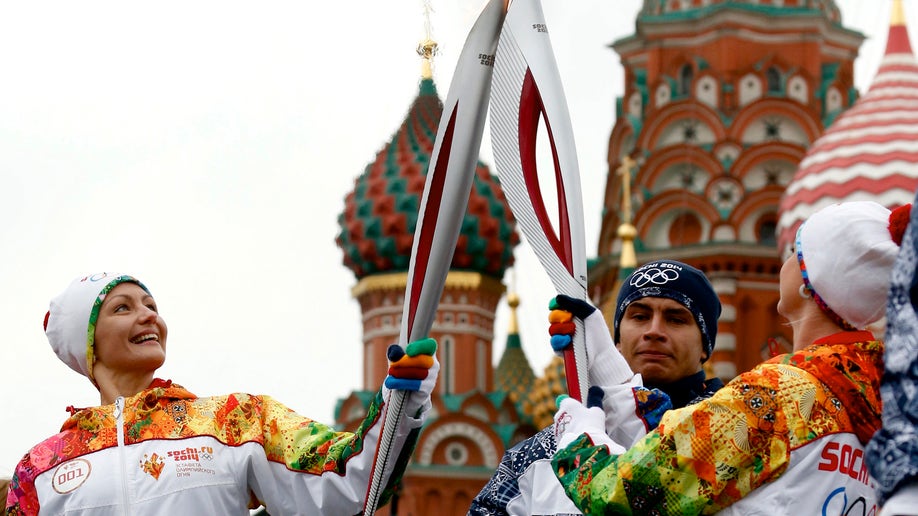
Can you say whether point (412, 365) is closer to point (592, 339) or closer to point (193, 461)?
point (592, 339)

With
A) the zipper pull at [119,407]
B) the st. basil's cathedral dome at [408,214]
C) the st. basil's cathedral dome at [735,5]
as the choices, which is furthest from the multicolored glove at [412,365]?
the st. basil's cathedral dome at [735,5]

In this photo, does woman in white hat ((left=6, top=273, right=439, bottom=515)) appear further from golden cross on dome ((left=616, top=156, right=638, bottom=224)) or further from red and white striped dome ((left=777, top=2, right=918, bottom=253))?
golden cross on dome ((left=616, top=156, right=638, bottom=224))

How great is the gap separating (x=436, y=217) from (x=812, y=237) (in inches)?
38.9

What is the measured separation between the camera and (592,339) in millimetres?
4465

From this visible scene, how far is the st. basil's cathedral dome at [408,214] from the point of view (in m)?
28.3

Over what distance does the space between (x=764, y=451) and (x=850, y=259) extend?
0.41m

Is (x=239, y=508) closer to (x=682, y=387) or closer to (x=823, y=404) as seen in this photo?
(x=682, y=387)

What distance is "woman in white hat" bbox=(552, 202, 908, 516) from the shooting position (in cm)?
381

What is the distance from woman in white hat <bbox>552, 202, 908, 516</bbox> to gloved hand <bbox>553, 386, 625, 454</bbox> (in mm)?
156

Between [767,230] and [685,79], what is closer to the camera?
[767,230]

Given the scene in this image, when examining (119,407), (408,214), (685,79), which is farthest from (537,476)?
(685,79)

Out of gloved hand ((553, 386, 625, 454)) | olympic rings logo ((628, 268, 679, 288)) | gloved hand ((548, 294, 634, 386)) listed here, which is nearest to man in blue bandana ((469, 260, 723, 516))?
olympic rings logo ((628, 268, 679, 288))

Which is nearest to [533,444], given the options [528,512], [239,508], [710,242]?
[528,512]

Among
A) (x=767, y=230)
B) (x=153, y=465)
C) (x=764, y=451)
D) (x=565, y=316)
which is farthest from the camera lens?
(x=767, y=230)
